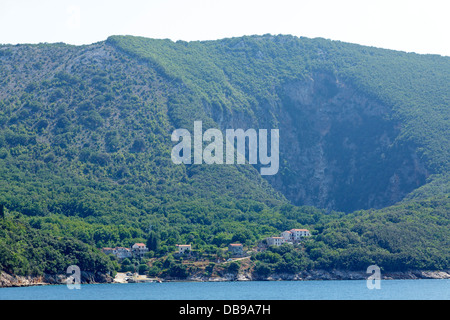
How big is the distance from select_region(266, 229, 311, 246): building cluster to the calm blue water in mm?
13990

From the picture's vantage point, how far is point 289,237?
141250 millimetres

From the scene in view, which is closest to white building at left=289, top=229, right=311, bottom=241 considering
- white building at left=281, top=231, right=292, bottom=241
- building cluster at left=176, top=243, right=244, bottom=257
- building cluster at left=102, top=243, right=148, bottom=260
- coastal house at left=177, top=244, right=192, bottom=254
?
white building at left=281, top=231, right=292, bottom=241

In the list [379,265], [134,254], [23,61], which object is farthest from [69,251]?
[23,61]

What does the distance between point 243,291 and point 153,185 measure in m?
65.1

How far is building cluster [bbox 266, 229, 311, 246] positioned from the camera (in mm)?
136125

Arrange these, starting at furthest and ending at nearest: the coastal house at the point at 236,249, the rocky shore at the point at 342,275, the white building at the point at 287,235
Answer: the white building at the point at 287,235
the coastal house at the point at 236,249
the rocky shore at the point at 342,275

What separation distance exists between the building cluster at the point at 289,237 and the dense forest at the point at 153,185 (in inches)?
110

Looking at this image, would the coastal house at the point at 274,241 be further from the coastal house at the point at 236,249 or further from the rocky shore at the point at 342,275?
the rocky shore at the point at 342,275

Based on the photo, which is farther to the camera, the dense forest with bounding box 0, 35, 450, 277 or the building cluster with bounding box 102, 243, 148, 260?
the dense forest with bounding box 0, 35, 450, 277

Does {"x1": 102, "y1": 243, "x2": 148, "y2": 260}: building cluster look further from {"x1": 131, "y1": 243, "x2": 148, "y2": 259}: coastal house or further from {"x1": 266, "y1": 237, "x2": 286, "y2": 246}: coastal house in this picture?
{"x1": 266, "y1": 237, "x2": 286, "y2": 246}: coastal house

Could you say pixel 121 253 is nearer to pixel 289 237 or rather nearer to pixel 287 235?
pixel 287 235

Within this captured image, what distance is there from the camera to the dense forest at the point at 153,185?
5128 inches

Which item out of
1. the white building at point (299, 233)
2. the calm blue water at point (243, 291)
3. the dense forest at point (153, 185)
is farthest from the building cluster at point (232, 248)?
the white building at point (299, 233)
